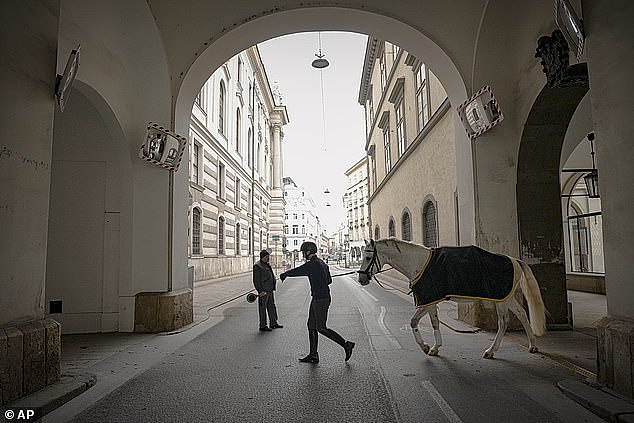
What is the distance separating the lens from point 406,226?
24750 mm

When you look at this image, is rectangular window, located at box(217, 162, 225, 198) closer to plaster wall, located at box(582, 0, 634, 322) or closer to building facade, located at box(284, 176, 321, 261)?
plaster wall, located at box(582, 0, 634, 322)

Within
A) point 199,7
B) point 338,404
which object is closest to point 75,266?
point 199,7

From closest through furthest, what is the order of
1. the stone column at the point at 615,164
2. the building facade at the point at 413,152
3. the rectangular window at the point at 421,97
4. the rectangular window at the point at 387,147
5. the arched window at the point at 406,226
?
the stone column at the point at 615,164
the building facade at the point at 413,152
the rectangular window at the point at 421,97
the arched window at the point at 406,226
the rectangular window at the point at 387,147

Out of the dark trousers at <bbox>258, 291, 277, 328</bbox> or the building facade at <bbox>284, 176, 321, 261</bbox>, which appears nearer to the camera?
the dark trousers at <bbox>258, 291, 277, 328</bbox>

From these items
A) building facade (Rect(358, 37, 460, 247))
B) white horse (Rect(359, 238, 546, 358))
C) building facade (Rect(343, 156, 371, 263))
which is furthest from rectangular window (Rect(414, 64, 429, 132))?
building facade (Rect(343, 156, 371, 263))

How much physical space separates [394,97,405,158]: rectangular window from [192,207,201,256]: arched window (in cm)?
1097

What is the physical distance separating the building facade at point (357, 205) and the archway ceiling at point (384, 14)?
50.4m

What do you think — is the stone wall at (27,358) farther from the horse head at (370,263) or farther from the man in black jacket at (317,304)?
the horse head at (370,263)

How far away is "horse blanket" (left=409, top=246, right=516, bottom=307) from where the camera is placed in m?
7.53

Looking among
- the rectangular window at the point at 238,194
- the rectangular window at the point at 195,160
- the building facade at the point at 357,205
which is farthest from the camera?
the building facade at the point at 357,205

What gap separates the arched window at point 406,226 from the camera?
23.6 meters

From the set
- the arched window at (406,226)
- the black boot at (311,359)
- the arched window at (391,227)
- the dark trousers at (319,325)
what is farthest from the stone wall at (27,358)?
the arched window at (391,227)

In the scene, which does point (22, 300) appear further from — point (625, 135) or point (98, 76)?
point (625, 135)

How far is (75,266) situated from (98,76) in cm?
384
